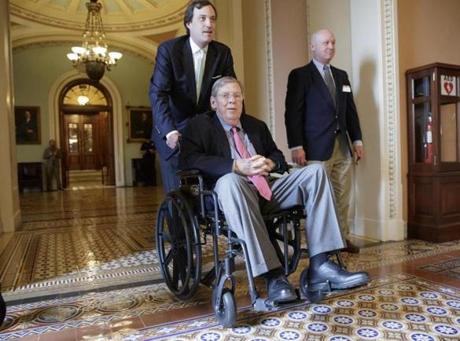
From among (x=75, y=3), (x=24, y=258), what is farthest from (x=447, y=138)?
(x=75, y=3)

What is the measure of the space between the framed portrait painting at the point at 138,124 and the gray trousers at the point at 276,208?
972 cm

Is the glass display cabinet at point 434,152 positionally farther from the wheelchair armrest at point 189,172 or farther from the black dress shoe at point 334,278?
the wheelchair armrest at point 189,172

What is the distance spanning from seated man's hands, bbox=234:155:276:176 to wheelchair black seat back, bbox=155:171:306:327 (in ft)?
0.54

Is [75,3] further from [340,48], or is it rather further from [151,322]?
[151,322]

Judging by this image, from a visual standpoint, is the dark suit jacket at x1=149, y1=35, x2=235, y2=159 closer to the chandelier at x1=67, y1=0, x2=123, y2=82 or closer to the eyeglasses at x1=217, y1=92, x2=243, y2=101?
the eyeglasses at x1=217, y1=92, x2=243, y2=101

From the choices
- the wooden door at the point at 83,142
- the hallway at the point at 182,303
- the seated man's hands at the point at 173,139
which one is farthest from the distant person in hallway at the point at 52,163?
the seated man's hands at the point at 173,139

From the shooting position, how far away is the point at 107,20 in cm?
890

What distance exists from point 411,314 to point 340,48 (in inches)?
93.8

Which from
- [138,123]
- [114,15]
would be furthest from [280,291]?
[138,123]

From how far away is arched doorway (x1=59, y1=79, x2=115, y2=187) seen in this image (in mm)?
10828

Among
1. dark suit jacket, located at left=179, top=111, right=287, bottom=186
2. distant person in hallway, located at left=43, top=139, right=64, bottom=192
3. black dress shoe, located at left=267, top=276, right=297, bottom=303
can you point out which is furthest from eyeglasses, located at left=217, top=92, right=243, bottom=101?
distant person in hallway, located at left=43, top=139, right=64, bottom=192

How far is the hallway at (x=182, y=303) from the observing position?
63.3 inches

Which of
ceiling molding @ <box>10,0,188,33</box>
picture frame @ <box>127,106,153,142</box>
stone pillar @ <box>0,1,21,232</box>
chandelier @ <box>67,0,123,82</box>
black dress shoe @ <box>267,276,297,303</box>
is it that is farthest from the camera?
picture frame @ <box>127,106,153,142</box>

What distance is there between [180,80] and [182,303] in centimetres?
113
